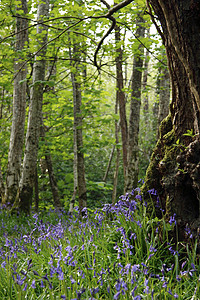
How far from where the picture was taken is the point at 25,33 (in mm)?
8977

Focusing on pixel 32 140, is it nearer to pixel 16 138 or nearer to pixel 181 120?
pixel 16 138

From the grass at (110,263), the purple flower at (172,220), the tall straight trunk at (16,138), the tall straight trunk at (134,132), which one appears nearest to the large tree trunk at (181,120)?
the purple flower at (172,220)

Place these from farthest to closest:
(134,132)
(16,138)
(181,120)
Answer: (16,138) → (134,132) → (181,120)

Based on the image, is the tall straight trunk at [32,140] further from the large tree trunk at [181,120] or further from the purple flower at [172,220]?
the purple flower at [172,220]

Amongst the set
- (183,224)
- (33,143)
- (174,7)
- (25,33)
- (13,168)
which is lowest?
(183,224)

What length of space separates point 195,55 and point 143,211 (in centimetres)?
192

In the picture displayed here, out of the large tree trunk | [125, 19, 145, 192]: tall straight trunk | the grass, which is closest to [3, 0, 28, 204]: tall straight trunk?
[125, 19, 145, 192]: tall straight trunk

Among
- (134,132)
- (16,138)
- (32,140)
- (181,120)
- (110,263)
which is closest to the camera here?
(110,263)

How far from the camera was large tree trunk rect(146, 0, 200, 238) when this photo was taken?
2.80 metres

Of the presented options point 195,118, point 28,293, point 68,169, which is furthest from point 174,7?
point 68,169

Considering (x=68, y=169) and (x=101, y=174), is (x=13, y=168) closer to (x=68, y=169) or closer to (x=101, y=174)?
(x=68, y=169)

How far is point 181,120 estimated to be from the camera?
3.26 metres

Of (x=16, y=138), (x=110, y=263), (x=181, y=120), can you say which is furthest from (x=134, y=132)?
(x=110, y=263)

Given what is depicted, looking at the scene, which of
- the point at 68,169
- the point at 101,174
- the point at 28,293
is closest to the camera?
the point at 28,293
